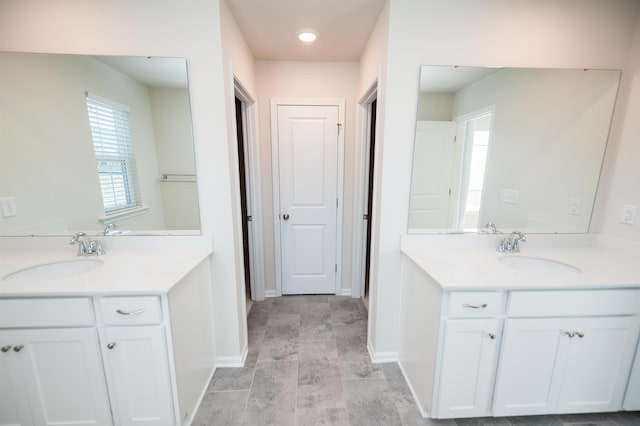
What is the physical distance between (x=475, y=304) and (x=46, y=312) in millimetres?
2014

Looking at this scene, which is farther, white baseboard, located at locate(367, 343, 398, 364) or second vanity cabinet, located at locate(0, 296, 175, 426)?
white baseboard, located at locate(367, 343, 398, 364)

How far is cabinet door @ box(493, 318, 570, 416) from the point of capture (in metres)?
1.27

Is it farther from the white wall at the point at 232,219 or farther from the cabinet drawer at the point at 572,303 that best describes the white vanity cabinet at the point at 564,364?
the white wall at the point at 232,219

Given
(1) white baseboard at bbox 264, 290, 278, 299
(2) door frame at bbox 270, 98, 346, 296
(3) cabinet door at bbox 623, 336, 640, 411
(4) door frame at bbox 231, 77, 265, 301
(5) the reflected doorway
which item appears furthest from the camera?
(1) white baseboard at bbox 264, 290, 278, 299

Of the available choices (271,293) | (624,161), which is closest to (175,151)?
(271,293)

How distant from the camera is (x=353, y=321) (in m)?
2.35

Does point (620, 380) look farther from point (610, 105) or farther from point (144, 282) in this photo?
point (144, 282)

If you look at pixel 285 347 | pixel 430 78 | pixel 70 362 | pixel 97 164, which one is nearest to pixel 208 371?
pixel 285 347

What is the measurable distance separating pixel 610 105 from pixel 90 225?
348 centimetres

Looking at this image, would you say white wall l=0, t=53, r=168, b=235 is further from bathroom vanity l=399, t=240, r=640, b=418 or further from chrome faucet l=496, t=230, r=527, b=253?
chrome faucet l=496, t=230, r=527, b=253

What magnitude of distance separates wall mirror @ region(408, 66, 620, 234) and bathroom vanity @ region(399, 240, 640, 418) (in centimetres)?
45

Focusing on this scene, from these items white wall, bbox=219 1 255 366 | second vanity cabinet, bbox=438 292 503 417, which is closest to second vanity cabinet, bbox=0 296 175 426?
white wall, bbox=219 1 255 366

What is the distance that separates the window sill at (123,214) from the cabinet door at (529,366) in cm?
224

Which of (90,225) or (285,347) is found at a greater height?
(90,225)
